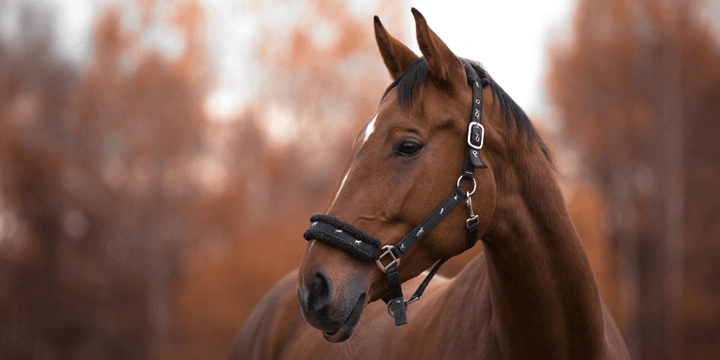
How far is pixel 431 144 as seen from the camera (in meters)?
2.60

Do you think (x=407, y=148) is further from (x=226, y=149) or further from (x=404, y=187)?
(x=226, y=149)

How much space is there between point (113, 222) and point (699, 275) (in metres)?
17.9

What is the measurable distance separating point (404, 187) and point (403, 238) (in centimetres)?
20

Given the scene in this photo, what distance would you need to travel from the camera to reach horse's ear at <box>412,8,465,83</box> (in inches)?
101

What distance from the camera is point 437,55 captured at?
2635 mm

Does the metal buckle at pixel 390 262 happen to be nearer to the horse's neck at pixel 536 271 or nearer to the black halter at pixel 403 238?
Answer: the black halter at pixel 403 238

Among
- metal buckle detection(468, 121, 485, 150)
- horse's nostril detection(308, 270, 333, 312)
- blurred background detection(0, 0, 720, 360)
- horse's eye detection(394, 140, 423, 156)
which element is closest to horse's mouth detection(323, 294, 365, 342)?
horse's nostril detection(308, 270, 333, 312)

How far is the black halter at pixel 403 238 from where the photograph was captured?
95.3 inches

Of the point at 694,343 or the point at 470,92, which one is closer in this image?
the point at 470,92

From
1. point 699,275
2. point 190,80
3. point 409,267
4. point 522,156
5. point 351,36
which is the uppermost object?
point 351,36

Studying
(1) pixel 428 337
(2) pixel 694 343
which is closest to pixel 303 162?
(2) pixel 694 343

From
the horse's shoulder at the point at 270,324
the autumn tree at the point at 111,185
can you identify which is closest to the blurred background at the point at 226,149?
the autumn tree at the point at 111,185

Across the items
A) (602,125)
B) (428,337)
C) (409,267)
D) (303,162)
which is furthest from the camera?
(602,125)

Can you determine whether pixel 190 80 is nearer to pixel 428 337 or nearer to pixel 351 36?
pixel 351 36
